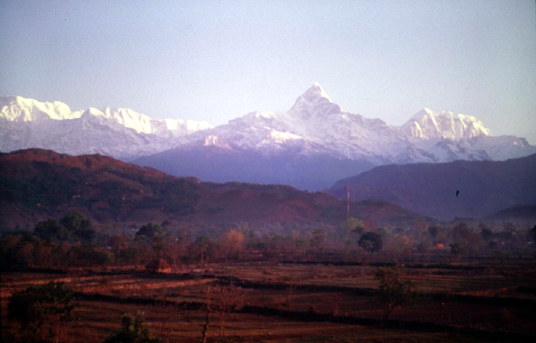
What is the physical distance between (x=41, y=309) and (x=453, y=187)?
141 metres

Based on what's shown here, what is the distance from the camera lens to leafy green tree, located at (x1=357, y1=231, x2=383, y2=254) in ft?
196

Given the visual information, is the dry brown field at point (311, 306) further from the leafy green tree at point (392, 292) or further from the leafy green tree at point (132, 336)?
the leafy green tree at point (132, 336)

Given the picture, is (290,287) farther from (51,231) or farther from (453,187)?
(453,187)

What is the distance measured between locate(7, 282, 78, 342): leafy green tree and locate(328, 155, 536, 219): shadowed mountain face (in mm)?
119378

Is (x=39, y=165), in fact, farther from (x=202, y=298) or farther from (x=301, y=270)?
(x=202, y=298)

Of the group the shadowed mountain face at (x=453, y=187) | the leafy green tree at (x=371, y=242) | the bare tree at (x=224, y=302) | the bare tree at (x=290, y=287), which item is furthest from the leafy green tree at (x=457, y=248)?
the shadowed mountain face at (x=453, y=187)

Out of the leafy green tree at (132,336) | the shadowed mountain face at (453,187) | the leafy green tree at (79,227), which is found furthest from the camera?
the shadowed mountain face at (453,187)

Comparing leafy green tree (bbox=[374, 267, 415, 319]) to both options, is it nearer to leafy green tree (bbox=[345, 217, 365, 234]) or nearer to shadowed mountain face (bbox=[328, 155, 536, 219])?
leafy green tree (bbox=[345, 217, 365, 234])

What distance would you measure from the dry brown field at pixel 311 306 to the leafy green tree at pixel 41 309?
0.62 metres

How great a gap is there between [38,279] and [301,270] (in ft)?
75.9

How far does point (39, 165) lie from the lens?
3541 inches

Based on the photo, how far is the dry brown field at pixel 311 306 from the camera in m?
18.5

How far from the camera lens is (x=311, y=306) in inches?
949

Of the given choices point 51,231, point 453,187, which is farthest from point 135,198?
point 453,187
